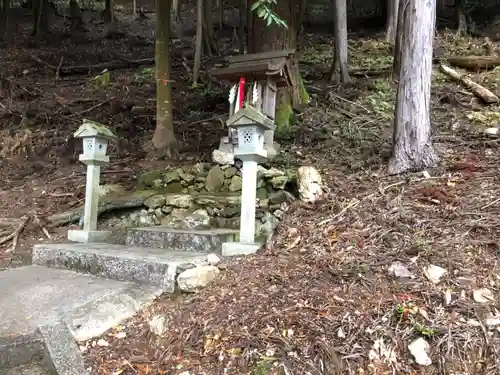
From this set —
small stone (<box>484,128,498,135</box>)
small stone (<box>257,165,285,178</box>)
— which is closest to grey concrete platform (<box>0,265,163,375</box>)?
small stone (<box>257,165,285,178</box>)

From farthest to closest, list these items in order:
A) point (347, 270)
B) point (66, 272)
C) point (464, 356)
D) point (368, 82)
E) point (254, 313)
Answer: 1. point (368, 82)
2. point (66, 272)
3. point (347, 270)
4. point (254, 313)
5. point (464, 356)

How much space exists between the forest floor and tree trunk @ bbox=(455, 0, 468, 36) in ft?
17.1

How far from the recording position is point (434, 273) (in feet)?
10.3

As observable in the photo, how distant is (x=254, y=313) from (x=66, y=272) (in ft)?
8.13

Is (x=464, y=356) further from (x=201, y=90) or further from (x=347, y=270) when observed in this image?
(x=201, y=90)

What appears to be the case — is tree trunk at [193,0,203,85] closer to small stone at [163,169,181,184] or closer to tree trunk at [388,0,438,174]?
small stone at [163,169,181,184]

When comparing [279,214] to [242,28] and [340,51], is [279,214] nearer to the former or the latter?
[340,51]

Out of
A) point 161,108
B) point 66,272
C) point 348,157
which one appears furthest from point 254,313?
point 161,108

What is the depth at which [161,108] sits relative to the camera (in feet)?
24.7

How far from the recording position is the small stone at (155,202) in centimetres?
580

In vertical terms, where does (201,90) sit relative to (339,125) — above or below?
above

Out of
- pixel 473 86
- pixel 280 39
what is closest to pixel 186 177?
pixel 280 39

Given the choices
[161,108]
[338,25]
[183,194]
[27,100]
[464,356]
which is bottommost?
[464,356]

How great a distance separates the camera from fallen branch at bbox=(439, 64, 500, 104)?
732cm
